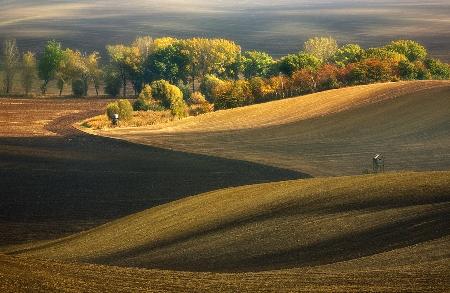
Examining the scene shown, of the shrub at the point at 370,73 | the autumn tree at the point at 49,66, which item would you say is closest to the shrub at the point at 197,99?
the shrub at the point at 370,73

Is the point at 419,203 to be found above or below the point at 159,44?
above

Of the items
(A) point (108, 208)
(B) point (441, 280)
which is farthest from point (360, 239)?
(A) point (108, 208)

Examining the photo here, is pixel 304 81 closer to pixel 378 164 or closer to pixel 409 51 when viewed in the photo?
pixel 409 51

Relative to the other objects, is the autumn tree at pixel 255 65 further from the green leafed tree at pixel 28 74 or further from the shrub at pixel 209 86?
the green leafed tree at pixel 28 74

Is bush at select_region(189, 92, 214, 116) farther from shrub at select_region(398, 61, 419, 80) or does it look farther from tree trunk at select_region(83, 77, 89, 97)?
tree trunk at select_region(83, 77, 89, 97)

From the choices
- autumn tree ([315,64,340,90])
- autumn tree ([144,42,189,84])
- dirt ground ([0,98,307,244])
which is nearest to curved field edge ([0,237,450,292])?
dirt ground ([0,98,307,244])

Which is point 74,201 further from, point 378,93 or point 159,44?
point 159,44
